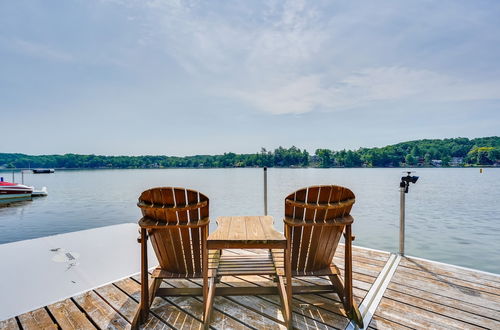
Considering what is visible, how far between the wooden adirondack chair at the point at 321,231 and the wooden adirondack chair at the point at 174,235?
70 centimetres

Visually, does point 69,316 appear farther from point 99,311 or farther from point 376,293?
point 376,293

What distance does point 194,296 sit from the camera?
2281mm

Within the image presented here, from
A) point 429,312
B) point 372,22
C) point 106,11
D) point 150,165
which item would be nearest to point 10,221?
point 106,11

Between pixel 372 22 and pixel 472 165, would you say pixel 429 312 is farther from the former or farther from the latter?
pixel 472 165

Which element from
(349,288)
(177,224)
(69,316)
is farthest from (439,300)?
(69,316)

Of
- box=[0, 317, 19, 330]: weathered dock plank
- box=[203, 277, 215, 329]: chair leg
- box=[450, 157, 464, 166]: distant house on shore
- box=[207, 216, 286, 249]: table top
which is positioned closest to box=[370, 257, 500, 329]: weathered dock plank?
box=[207, 216, 286, 249]: table top

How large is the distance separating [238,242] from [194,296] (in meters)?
0.87

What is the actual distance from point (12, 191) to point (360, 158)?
49479mm

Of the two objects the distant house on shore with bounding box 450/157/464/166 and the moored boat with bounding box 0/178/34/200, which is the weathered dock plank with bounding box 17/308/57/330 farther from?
the distant house on shore with bounding box 450/157/464/166

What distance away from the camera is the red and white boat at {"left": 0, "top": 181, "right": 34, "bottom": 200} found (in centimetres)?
1592

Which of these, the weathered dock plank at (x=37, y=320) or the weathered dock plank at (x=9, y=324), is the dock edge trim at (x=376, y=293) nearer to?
the weathered dock plank at (x=37, y=320)

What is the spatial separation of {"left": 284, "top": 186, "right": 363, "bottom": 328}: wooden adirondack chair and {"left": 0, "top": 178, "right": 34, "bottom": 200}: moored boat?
2057 cm

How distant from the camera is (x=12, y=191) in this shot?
53.3ft

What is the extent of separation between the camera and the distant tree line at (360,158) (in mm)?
36281
